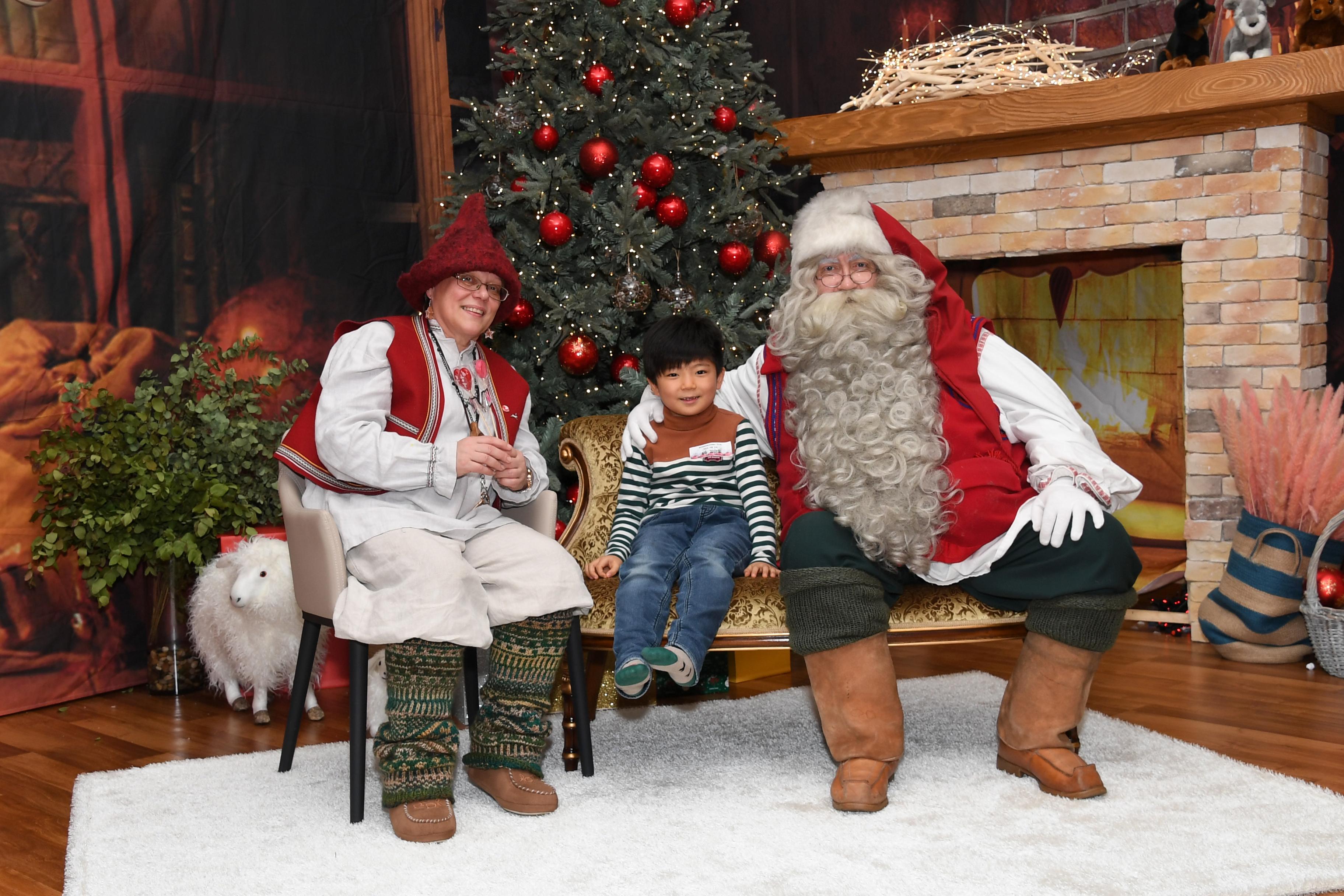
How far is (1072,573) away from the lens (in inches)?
105

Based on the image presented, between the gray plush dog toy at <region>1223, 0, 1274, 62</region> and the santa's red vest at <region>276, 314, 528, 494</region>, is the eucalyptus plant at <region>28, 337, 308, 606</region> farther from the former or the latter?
the gray plush dog toy at <region>1223, 0, 1274, 62</region>

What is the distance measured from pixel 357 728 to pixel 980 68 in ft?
10.7

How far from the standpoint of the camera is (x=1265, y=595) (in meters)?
3.88

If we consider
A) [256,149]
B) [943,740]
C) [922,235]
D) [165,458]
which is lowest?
[943,740]

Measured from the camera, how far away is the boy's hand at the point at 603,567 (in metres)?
3.10

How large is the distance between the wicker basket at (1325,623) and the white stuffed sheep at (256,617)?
2993 mm

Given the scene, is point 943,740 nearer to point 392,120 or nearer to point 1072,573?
point 1072,573

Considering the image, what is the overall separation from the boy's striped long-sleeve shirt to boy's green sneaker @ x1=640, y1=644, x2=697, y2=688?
0.47m

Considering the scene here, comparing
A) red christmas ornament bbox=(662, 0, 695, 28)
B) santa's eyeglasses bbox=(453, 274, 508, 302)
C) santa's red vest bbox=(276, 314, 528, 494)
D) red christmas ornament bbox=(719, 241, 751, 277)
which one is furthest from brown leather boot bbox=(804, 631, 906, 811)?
red christmas ornament bbox=(662, 0, 695, 28)

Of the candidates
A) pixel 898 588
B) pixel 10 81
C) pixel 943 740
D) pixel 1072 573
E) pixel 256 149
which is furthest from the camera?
pixel 256 149

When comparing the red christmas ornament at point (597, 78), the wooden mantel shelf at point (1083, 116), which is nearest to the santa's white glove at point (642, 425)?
the red christmas ornament at point (597, 78)

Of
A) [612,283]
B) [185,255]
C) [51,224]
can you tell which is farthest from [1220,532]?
[51,224]

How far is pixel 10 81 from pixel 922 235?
319 centimetres

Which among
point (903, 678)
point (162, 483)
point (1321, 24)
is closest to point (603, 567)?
point (903, 678)
